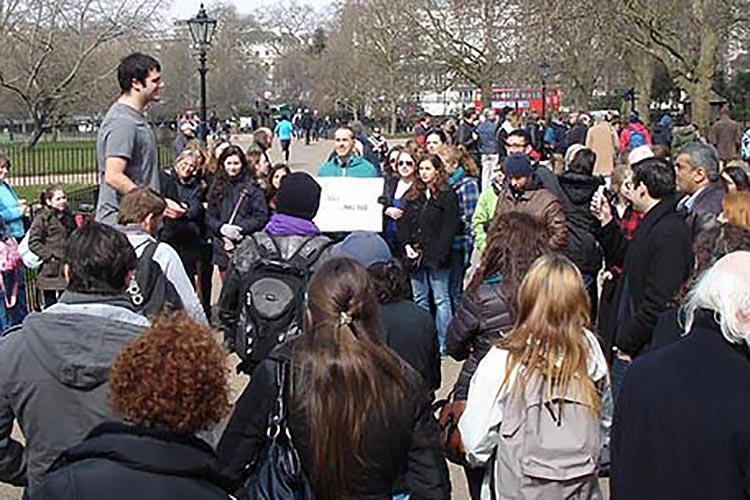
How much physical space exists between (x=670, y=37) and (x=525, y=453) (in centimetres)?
Answer: 2712

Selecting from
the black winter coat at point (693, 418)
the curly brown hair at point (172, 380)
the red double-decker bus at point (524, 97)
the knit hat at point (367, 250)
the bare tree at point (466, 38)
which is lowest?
the black winter coat at point (693, 418)

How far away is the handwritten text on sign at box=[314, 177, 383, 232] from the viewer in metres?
10.5

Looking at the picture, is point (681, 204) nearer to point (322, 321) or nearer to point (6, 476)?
point (322, 321)

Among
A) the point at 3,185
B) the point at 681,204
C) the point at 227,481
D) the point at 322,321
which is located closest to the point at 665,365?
the point at 322,321

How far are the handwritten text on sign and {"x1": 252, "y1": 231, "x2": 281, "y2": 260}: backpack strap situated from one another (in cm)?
444

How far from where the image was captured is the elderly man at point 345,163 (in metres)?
10.9

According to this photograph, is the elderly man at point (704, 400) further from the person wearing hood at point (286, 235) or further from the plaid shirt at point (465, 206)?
the plaid shirt at point (465, 206)

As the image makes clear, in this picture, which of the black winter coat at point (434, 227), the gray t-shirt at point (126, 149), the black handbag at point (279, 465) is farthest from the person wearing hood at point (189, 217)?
the black handbag at point (279, 465)

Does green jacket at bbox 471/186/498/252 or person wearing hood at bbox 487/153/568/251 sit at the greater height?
person wearing hood at bbox 487/153/568/251

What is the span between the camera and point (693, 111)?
31234 mm

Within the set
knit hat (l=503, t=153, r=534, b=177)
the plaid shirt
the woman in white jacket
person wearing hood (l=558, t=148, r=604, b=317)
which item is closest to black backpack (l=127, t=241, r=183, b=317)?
the woman in white jacket

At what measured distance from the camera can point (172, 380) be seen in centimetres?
308

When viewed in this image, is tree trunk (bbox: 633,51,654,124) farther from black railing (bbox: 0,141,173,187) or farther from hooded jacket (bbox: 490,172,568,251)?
hooded jacket (bbox: 490,172,568,251)

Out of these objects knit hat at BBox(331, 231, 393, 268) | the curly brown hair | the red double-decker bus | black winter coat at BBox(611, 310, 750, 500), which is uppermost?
the red double-decker bus
